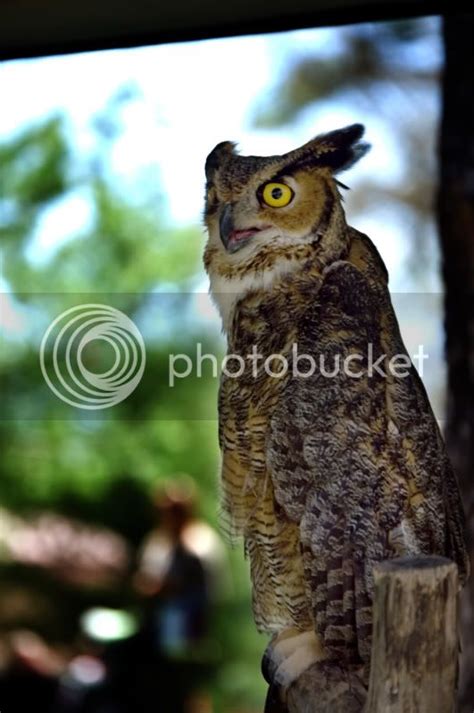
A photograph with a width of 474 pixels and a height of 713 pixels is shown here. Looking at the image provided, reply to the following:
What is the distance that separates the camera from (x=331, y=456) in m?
1.21

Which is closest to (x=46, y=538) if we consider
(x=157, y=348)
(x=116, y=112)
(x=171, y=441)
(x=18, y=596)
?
(x=18, y=596)

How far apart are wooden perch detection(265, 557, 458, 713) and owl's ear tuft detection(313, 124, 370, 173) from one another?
592 mm

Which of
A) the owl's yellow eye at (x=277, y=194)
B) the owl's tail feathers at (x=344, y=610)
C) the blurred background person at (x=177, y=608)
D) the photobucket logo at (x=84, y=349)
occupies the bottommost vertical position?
the blurred background person at (x=177, y=608)

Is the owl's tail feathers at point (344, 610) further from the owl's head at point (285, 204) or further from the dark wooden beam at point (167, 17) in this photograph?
the dark wooden beam at point (167, 17)

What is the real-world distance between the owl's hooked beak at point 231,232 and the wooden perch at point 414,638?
0.52 metres

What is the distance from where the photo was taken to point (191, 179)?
6.37 ft

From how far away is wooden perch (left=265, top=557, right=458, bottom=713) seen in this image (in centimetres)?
102

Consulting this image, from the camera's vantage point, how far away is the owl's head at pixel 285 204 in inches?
50.4

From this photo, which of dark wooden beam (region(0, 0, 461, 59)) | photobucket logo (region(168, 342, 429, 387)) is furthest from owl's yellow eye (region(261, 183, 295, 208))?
dark wooden beam (region(0, 0, 461, 59))

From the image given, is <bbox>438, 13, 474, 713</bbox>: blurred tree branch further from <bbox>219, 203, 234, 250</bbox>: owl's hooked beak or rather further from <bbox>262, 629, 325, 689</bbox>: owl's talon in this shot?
<bbox>219, 203, 234, 250</bbox>: owl's hooked beak

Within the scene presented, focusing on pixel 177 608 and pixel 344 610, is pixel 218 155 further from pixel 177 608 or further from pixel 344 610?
pixel 177 608

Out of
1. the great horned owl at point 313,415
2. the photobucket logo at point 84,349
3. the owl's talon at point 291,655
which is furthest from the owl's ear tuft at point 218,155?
the owl's talon at point 291,655

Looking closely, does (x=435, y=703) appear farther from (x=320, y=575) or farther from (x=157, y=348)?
(x=157, y=348)

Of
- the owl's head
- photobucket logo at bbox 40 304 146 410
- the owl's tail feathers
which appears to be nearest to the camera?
the owl's tail feathers
